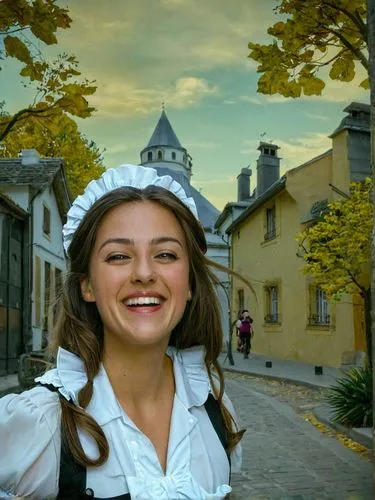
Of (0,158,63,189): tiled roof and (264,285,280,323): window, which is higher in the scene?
(0,158,63,189): tiled roof

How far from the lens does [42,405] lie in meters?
1.36

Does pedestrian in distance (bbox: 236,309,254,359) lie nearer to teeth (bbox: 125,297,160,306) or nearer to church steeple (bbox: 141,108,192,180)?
teeth (bbox: 125,297,160,306)

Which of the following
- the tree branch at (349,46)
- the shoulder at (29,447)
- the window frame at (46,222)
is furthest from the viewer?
the window frame at (46,222)

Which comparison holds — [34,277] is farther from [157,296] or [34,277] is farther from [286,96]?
[157,296]

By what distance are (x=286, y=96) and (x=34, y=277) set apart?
526 inches

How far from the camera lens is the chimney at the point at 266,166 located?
25.2 metres

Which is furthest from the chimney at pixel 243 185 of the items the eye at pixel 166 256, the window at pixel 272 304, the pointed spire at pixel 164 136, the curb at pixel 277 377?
the pointed spire at pixel 164 136

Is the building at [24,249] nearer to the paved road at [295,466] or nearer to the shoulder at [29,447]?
the paved road at [295,466]

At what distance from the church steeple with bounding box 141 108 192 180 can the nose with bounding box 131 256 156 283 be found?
236ft

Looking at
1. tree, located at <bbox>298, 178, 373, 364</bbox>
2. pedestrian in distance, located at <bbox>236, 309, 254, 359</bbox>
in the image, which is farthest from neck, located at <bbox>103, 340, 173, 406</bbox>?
pedestrian in distance, located at <bbox>236, 309, 254, 359</bbox>

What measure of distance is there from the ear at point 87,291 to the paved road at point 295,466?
128 inches

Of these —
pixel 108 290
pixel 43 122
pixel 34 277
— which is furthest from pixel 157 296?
pixel 34 277

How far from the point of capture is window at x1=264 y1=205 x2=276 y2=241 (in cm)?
2162

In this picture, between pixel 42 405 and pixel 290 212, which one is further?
pixel 290 212
